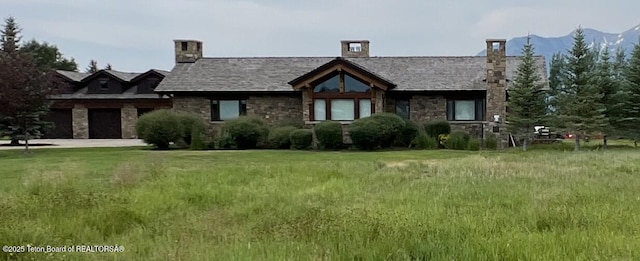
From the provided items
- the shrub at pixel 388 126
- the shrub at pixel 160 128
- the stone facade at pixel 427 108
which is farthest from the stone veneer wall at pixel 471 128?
the shrub at pixel 160 128

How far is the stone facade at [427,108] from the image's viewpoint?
28.5 metres

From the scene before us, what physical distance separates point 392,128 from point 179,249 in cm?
1971

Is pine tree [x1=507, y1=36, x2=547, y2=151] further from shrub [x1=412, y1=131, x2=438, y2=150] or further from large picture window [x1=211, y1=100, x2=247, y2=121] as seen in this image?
large picture window [x1=211, y1=100, x2=247, y2=121]

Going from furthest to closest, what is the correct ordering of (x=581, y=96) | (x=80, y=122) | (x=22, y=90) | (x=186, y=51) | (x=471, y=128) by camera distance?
(x=80, y=122) < (x=186, y=51) < (x=471, y=128) < (x=581, y=96) < (x=22, y=90)

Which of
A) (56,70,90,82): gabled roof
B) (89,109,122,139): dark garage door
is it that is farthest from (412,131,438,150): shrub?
(56,70,90,82): gabled roof

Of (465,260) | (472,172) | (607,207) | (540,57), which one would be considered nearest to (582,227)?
(607,207)

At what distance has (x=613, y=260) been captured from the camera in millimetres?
4898

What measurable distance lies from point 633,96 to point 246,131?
16624 millimetres

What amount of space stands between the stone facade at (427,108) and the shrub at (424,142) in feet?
10.3

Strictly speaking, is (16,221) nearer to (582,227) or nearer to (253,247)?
(253,247)

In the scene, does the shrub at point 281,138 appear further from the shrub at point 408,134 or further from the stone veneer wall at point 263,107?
the shrub at point 408,134

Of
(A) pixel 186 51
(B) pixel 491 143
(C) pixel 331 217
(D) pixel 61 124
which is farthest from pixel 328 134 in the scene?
(D) pixel 61 124

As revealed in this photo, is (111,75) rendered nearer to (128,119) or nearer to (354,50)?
(128,119)

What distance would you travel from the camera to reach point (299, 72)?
30641 millimetres
